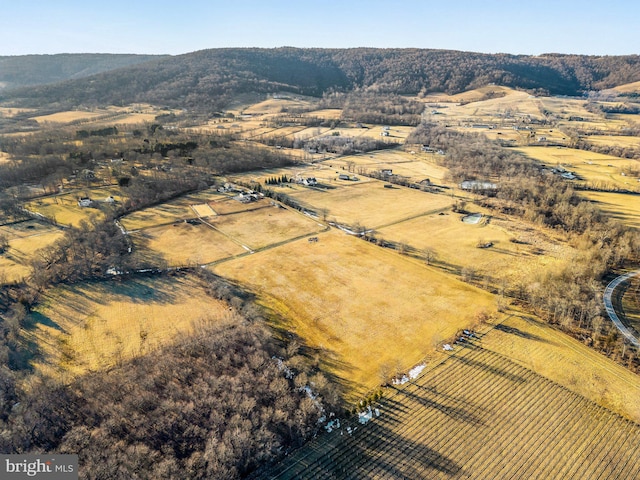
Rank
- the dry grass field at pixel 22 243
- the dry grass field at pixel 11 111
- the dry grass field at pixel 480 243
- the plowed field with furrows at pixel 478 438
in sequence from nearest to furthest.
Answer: the plowed field with furrows at pixel 478 438, the dry grass field at pixel 22 243, the dry grass field at pixel 480 243, the dry grass field at pixel 11 111

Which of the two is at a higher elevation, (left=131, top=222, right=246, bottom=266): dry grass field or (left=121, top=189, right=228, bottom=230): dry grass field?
(left=121, top=189, right=228, bottom=230): dry grass field

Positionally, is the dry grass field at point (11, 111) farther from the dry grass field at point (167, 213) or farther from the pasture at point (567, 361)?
the pasture at point (567, 361)

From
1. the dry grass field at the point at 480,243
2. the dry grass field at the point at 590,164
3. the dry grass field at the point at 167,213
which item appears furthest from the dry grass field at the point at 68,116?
the dry grass field at the point at 590,164

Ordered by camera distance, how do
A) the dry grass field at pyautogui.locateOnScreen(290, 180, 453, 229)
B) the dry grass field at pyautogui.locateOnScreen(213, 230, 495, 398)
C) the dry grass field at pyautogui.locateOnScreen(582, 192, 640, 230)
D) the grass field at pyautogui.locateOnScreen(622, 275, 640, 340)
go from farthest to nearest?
the dry grass field at pyautogui.locateOnScreen(290, 180, 453, 229) → the dry grass field at pyautogui.locateOnScreen(582, 192, 640, 230) → the grass field at pyautogui.locateOnScreen(622, 275, 640, 340) → the dry grass field at pyautogui.locateOnScreen(213, 230, 495, 398)

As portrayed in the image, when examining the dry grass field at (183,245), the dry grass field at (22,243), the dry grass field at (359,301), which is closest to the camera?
the dry grass field at (359,301)

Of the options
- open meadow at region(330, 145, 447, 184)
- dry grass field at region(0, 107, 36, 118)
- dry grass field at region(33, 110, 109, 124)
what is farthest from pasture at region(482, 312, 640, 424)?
dry grass field at region(0, 107, 36, 118)

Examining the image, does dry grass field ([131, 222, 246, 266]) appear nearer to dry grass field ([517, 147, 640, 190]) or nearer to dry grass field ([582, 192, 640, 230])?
dry grass field ([582, 192, 640, 230])

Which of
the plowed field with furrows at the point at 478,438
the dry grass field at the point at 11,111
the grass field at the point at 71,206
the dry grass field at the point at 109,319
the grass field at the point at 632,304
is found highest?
the dry grass field at the point at 11,111
